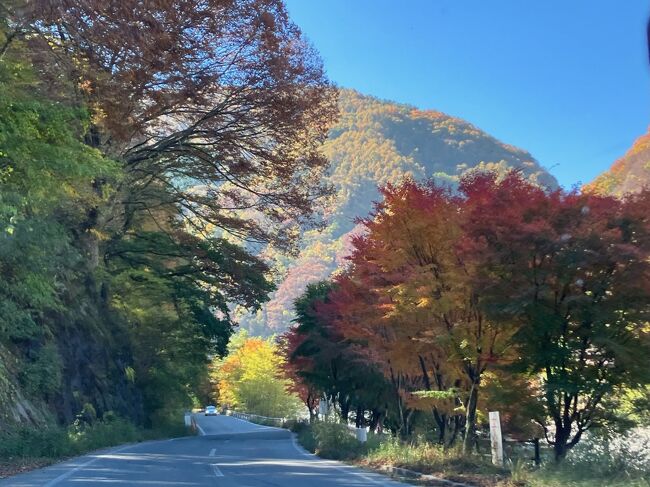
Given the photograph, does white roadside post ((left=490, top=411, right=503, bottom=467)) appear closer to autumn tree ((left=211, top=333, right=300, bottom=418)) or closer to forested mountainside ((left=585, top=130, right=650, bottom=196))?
forested mountainside ((left=585, top=130, right=650, bottom=196))

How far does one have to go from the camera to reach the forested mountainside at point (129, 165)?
1410cm

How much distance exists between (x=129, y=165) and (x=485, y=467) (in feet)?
49.1

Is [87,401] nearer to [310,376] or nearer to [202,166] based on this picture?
[310,376]

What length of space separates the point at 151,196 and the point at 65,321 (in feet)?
25.1

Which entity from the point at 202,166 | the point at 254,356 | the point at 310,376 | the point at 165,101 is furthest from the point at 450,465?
the point at 254,356

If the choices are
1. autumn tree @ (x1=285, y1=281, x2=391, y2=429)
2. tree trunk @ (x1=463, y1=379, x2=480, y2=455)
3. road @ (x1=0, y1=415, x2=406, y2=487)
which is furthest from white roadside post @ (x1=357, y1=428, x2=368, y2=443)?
tree trunk @ (x1=463, y1=379, x2=480, y2=455)

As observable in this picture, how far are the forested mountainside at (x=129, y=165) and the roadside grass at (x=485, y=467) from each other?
872 cm

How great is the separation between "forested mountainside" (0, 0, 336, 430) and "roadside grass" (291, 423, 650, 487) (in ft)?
28.6

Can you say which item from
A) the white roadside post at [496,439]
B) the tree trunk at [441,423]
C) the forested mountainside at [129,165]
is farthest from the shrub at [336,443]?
the white roadside post at [496,439]

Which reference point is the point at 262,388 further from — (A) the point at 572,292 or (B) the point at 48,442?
(A) the point at 572,292

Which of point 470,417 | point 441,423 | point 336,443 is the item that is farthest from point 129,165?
point 470,417

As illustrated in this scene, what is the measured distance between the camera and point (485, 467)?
14.0 m

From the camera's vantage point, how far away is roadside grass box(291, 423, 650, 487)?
10.6 m

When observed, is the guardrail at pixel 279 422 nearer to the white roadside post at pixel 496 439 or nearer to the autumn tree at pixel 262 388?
the autumn tree at pixel 262 388
